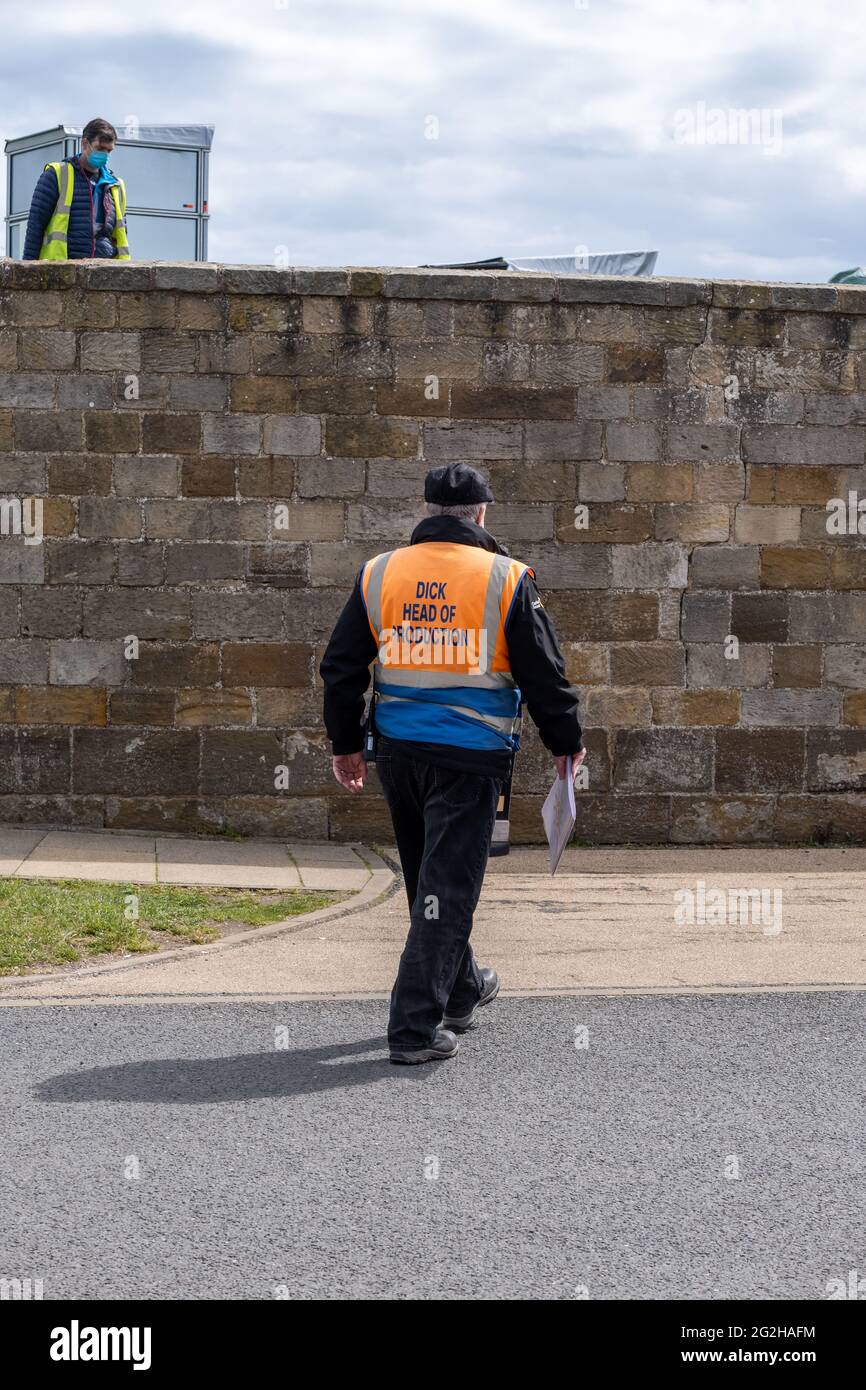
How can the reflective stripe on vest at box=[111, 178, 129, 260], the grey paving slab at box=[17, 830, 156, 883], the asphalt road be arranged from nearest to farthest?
the asphalt road → the grey paving slab at box=[17, 830, 156, 883] → the reflective stripe on vest at box=[111, 178, 129, 260]

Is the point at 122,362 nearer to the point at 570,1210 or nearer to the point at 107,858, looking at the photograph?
the point at 107,858

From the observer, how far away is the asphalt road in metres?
3.60

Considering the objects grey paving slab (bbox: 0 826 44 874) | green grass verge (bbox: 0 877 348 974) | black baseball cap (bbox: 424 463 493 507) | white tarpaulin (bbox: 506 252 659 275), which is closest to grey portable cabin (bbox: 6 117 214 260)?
white tarpaulin (bbox: 506 252 659 275)

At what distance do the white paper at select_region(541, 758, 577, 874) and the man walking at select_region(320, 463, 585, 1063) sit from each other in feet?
0.29

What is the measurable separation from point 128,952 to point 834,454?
17.7 feet

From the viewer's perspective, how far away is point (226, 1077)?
5.00 m

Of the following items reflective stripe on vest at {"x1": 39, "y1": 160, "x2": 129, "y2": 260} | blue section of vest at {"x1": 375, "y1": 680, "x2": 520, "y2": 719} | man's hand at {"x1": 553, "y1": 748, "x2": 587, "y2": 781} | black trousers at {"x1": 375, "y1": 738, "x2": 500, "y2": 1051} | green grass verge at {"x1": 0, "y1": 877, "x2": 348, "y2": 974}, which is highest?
reflective stripe on vest at {"x1": 39, "y1": 160, "x2": 129, "y2": 260}

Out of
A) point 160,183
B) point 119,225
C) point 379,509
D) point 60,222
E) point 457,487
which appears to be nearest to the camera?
point 457,487

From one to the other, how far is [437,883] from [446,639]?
786 millimetres

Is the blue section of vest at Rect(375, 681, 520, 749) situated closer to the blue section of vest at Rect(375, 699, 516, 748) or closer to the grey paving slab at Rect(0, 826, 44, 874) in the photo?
the blue section of vest at Rect(375, 699, 516, 748)

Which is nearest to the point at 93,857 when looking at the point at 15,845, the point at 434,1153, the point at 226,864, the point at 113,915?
the point at 15,845

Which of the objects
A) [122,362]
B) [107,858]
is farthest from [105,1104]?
[122,362]

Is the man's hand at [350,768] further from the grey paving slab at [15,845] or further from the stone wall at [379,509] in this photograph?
the stone wall at [379,509]

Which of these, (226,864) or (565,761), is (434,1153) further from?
(226,864)
